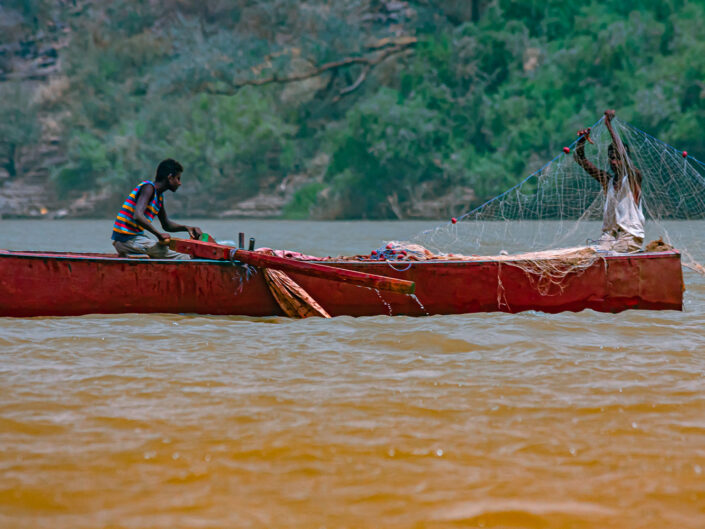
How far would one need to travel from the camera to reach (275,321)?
7.71 metres

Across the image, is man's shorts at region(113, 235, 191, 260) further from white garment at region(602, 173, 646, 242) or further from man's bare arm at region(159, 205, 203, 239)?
white garment at region(602, 173, 646, 242)

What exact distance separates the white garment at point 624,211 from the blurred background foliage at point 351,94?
91.8 ft

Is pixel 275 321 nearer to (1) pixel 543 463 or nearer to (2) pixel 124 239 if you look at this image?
(2) pixel 124 239

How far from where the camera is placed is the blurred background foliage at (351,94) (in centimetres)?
3716

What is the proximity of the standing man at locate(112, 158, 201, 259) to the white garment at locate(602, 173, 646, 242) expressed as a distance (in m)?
4.23

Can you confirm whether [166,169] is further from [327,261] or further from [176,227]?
[327,261]

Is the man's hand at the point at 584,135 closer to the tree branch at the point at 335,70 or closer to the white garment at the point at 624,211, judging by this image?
the white garment at the point at 624,211

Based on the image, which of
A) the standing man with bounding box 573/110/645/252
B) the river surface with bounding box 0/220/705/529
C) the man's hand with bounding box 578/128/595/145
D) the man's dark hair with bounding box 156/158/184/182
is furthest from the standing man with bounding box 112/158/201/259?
the standing man with bounding box 573/110/645/252

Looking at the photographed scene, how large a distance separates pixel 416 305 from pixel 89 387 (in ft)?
11.9

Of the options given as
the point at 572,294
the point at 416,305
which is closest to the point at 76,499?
the point at 416,305

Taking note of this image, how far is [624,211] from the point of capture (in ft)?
27.5

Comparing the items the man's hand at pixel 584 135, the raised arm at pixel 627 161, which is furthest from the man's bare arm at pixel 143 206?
the raised arm at pixel 627 161

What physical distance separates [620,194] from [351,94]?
38.1 metres

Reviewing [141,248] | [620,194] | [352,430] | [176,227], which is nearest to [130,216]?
[141,248]
